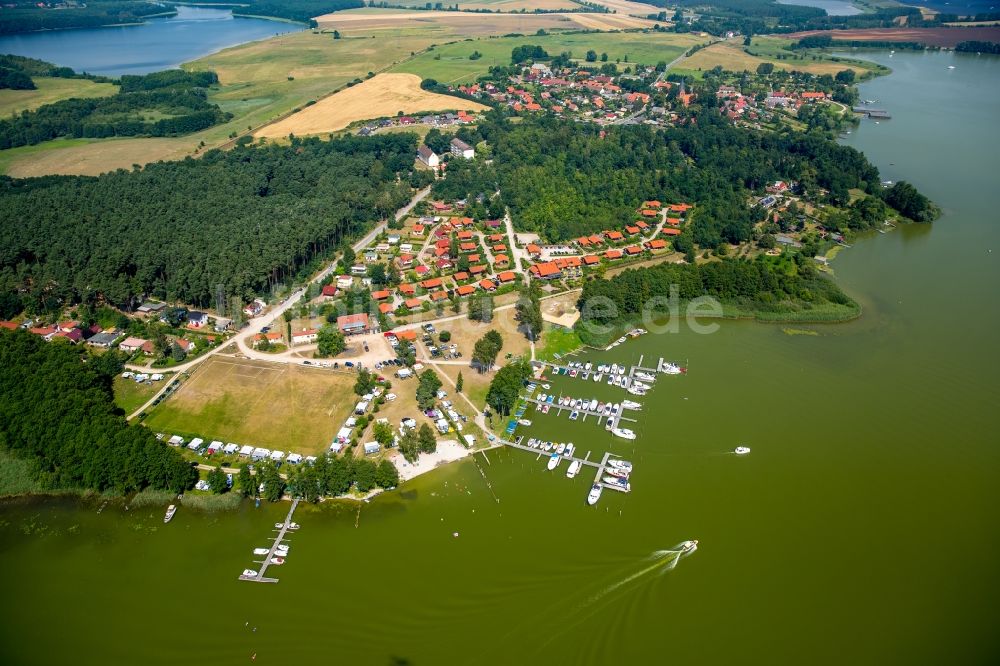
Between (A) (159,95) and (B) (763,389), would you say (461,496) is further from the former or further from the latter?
(A) (159,95)

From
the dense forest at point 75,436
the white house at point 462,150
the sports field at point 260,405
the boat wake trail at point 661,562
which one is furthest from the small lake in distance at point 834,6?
the dense forest at point 75,436

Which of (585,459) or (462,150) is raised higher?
(462,150)

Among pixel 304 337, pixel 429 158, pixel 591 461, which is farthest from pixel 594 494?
pixel 429 158

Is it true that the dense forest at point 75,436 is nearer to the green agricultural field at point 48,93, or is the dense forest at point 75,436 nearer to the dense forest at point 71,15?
the green agricultural field at point 48,93

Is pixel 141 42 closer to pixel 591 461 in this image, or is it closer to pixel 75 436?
pixel 75 436

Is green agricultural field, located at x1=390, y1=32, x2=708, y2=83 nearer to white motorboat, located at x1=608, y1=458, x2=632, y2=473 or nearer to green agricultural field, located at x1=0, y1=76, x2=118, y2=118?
green agricultural field, located at x1=0, y1=76, x2=118, y2=118

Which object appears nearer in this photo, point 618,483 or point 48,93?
point 618,483

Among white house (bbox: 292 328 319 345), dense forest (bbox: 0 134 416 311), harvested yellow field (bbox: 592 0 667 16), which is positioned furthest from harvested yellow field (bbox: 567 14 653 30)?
white house (bbox: 292 328 319 345)
